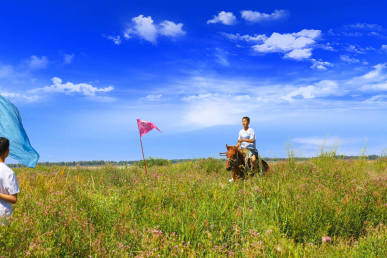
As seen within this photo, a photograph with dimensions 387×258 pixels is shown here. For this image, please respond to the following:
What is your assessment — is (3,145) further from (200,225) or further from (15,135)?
(15,135)

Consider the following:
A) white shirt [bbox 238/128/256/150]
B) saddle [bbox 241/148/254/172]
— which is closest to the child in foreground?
saddle [bbox 241/148/254/172]

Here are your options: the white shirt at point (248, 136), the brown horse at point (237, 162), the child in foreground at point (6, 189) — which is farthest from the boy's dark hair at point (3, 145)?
the white shirt at point (248, 136)

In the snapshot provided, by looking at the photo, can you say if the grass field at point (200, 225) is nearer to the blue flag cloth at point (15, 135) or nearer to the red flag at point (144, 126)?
the blue flag cloth at point (15, 135)

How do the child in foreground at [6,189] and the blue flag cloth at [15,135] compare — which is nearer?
the child in foreground at [6,189]

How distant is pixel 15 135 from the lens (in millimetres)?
7836

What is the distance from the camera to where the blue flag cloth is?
7.68 meters

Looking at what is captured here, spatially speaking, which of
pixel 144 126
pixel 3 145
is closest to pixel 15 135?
pixel 3 145

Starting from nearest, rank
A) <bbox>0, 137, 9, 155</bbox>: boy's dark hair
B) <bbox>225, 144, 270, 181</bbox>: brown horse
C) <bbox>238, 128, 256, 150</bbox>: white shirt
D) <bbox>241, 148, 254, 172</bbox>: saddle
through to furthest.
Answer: <bbox>0, 137, 9, 155</bbox>: boy's dark hair → <bbox>225, 144, 270, 181</bbox>: brown horse → <bbox>241, 148, 254, 172</bbox>: saddle → <bbox>238, 128, 256, 150</bbox>: white shirt

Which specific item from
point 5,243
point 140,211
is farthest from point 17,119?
point 5,243

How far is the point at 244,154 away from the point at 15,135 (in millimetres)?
6373

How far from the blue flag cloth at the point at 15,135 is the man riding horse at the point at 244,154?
5.24m

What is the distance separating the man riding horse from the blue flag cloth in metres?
5.24

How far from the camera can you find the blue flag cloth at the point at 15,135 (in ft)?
25.2

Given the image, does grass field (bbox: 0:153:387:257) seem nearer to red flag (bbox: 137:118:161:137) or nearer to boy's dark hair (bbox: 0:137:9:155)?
boy's dark hair (bbox: 0:137:9:155)
